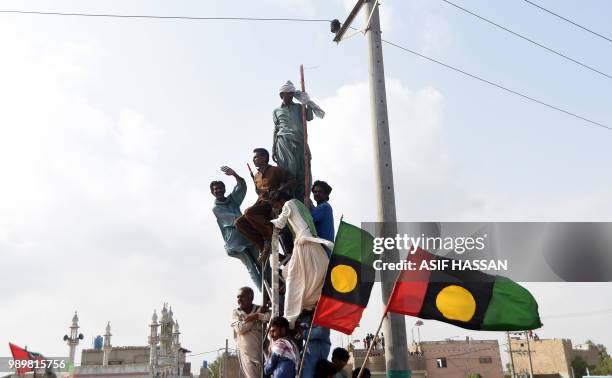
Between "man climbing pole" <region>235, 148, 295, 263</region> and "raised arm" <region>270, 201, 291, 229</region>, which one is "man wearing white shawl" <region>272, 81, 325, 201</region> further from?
"raised arm" <region>270, 201, 291, 229</region>

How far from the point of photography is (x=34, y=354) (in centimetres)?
2397

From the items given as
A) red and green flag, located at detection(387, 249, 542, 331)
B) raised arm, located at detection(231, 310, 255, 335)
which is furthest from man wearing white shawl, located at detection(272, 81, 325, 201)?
red and green flag, located at detection(387, 249, 542, 331)

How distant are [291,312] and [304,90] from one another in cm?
362

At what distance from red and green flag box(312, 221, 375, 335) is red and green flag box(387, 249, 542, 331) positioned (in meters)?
0.58

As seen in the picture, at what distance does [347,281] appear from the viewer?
6.63 meters

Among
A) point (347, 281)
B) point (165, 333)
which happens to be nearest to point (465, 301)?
point (347, 281)

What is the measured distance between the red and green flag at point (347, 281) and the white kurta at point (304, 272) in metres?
0.52

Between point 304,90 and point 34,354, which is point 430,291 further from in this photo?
point 34,354

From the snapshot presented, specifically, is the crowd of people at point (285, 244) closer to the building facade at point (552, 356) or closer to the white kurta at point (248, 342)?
the white kurta at point (248, 342)

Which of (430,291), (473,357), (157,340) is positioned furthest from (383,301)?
(473,357)

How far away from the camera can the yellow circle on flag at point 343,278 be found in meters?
6.59

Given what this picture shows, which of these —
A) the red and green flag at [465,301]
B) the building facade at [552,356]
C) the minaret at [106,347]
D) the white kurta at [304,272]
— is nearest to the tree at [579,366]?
the building facade at [552,356]

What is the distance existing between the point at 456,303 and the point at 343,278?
129 centimetres

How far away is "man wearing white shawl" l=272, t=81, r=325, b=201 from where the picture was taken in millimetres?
8617
